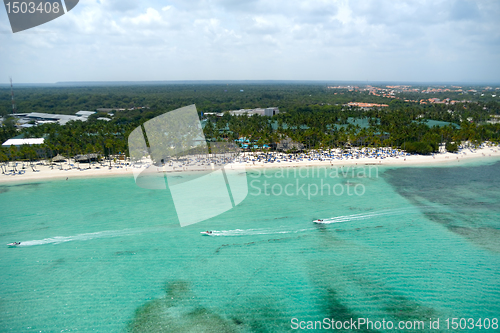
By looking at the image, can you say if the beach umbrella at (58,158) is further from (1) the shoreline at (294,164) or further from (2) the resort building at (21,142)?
(2) the resort building at (21,142)

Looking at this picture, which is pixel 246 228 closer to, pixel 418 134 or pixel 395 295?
pixel 395 295

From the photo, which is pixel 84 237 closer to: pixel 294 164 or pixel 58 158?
pixel 58 158

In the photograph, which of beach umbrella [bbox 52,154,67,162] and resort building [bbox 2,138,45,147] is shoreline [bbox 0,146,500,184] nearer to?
beach umbrella [bbox 52,154,67,162]

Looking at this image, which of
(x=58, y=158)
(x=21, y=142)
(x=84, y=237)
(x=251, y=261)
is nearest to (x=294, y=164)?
(x=251, y=261)

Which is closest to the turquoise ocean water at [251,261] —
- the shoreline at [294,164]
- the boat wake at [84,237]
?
the boat wake at [84,237]

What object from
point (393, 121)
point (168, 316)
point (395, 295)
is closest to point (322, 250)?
point (395, 295)

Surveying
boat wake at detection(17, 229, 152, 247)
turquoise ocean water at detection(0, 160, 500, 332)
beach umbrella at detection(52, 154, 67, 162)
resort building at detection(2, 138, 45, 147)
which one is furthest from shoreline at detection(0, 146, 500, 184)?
boat wake at detection(17, 229, 152, 247)
